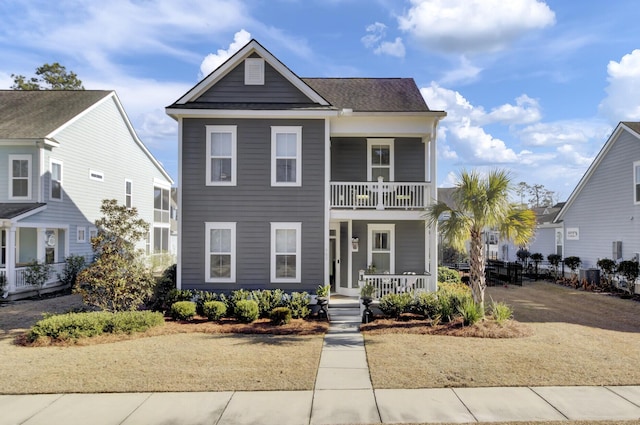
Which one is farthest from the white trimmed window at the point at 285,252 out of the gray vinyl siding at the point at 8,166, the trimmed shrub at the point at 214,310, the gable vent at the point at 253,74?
the gray vinyl siding at the point at 8,166

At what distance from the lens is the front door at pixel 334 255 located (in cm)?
1512

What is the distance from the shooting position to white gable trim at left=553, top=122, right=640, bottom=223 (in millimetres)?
19045

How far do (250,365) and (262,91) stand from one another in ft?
30.1

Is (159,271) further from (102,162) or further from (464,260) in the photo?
(464,260)

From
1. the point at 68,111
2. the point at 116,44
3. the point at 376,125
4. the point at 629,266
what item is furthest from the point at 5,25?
the point at 629,266

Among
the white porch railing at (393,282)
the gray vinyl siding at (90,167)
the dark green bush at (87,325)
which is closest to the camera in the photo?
the dark green bush at (87,325)

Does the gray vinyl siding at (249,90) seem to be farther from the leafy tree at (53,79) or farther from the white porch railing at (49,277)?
the leafy tree at (53,79)

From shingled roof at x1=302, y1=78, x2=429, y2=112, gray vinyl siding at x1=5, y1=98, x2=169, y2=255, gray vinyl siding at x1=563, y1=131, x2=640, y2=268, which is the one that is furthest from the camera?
gray vinyl siding at x1=5, y1=98, x2=169, y2=255

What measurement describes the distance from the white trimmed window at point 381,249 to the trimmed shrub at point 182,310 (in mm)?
6536

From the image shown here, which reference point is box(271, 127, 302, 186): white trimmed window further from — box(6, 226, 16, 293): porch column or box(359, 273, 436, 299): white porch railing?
box(6, 226, 16, 293): porch column

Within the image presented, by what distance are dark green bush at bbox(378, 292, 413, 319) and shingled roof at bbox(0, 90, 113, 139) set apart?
646 inches

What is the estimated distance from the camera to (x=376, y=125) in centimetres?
1399

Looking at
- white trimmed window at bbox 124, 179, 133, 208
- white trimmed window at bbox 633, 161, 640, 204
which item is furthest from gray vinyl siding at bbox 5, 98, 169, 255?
white trimmed window at bbox 633, 161, 640, 204

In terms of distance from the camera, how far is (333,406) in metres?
6.18
